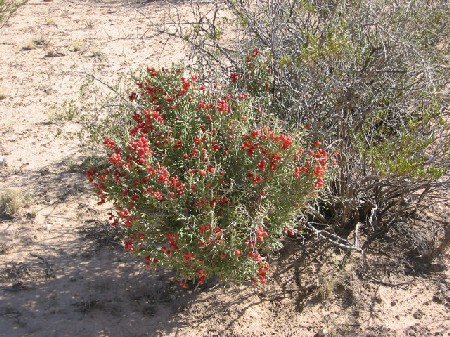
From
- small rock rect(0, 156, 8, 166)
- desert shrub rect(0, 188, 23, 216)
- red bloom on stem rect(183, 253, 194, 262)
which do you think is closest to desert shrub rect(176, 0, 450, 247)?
red bloom on stem rect(183, 253, 194, 262)

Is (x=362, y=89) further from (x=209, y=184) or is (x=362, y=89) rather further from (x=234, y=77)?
(x=209, y=184)

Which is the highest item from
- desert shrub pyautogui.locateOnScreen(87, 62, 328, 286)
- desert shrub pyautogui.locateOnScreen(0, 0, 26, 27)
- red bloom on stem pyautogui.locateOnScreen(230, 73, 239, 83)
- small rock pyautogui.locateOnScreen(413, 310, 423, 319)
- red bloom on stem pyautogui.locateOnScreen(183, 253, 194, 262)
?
desert shrub pyautogui.locateOnScreen(0, 0, 26, 27)

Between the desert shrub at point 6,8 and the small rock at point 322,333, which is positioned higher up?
the desert shrub at point 6,8

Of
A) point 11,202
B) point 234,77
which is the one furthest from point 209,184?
point 11,202

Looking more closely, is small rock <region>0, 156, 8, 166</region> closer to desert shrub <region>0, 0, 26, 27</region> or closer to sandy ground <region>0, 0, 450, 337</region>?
sandy ground <region>0, 0, 450, 337</region>

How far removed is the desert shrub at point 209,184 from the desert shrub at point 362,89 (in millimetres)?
605

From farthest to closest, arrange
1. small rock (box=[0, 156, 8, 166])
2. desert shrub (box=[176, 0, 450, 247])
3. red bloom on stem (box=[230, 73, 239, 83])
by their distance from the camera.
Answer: small rock (box=[0, 156, 8, 166])
red bloom on stem (box=[230, 73, 239, 83])
desert shrub (box=[176, 0, 450, 247])

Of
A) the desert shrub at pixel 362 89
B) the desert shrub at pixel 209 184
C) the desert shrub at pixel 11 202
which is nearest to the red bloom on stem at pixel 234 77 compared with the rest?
the desert shrub at pixel 362 89

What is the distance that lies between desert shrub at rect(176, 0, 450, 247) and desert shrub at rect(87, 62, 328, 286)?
1.98ft

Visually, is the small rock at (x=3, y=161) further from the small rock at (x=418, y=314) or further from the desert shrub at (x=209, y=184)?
the small rock at (x=418, y=314)

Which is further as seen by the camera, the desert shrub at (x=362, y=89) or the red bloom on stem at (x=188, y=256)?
the desert shrub at (x=362, y=89)

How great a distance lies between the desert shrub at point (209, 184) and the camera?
135 inches

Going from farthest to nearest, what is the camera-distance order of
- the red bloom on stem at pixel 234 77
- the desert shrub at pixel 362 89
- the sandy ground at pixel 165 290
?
the red bloom on stem at pixel 234 77 → the sandy ground at pixel 165 290 → the desert shrub at pixel 362 89

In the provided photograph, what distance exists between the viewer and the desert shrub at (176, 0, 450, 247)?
4.04 metres
